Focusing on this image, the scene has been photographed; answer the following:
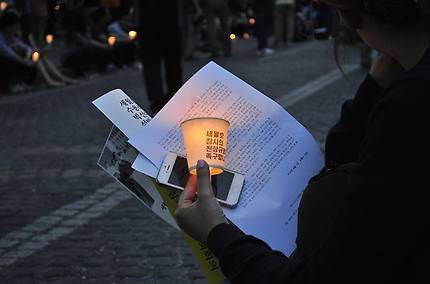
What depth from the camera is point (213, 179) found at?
1407 millimetres

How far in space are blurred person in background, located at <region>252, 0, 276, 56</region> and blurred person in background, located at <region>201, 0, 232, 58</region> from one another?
0.64 metres

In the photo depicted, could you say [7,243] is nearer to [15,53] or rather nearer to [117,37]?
[15,53]

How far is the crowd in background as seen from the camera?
7.15 m

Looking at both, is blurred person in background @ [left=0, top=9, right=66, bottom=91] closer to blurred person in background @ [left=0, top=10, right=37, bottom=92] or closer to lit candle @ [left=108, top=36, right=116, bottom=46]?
blurred person in background @ [left=0, top=10, right=37, bottom=92]

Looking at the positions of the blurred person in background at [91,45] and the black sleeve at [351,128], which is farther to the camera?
the blurred person in background at [91,45]

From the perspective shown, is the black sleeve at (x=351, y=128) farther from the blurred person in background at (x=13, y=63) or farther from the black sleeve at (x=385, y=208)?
the blurred person in background at (x=13, y=63)

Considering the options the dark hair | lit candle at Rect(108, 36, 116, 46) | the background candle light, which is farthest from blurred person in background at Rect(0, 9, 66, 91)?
the background candle light

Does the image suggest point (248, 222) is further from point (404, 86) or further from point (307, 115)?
point (307, 115)

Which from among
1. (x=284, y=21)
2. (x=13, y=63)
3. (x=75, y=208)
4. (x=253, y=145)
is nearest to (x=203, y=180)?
(x=253, y=145)

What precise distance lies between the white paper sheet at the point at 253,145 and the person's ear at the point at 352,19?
1.16 feet

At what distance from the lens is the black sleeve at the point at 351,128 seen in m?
1.71

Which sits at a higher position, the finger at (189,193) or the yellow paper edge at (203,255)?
the finger at (189,193)

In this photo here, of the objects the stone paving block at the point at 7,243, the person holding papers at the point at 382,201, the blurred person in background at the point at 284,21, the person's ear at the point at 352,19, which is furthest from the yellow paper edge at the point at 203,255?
the blurred person in background at the point at 284,21

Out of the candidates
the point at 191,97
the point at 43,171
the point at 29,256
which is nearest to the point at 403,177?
the point at 191,97
